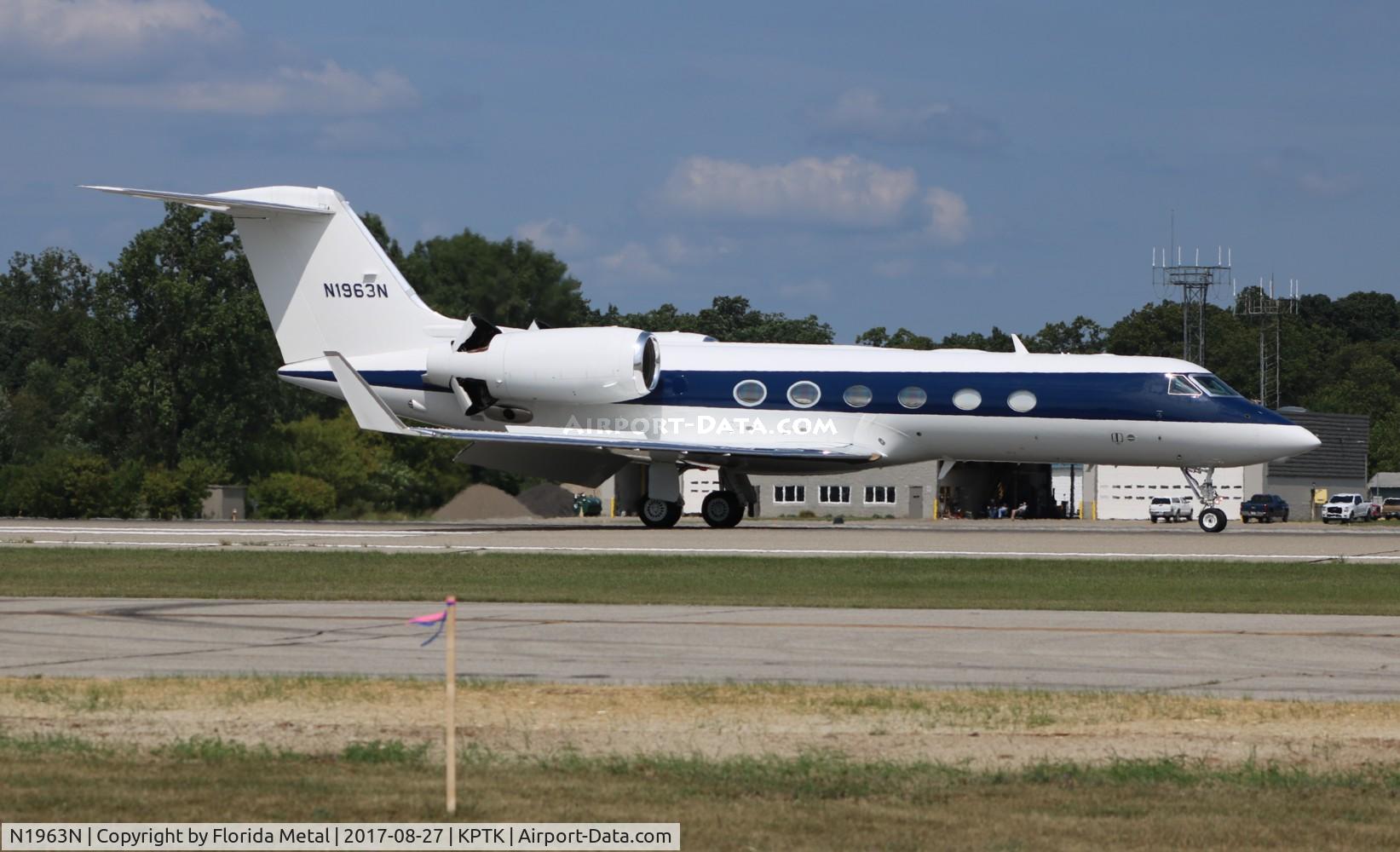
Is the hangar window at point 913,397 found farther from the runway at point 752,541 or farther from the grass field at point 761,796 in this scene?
the grass field at point 761,796

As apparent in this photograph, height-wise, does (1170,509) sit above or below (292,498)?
below

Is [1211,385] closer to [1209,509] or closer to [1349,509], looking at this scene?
[1209,509]

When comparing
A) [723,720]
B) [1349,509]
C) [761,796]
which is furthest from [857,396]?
[1349,509]

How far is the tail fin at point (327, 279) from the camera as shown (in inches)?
1491

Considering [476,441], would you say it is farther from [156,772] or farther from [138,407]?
[138,407]

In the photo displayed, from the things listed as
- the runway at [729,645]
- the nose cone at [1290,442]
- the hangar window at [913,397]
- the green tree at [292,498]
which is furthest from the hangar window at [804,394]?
the green tree at [292,498]

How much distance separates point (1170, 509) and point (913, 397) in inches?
1441

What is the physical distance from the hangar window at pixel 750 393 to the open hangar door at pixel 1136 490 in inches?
1676

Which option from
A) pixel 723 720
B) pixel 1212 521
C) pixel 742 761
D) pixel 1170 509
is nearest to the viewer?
pixel 742 761

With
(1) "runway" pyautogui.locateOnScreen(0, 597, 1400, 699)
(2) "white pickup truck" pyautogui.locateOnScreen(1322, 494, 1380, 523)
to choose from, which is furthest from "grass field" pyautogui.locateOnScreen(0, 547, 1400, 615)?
(2) "white pickup truck" pyautogui.locateOnScreen(1322, 494, 1380, 523)

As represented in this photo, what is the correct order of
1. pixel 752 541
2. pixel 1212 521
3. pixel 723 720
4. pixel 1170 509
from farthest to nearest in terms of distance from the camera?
1. pixel 1170 509
2. pixel 1212 521
3. pixel 752 541
4. pixel 723 720

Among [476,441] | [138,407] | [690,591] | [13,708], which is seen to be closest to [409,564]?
[690,591]

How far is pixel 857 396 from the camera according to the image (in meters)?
34.7

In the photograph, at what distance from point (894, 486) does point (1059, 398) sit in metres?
A: 41.1
